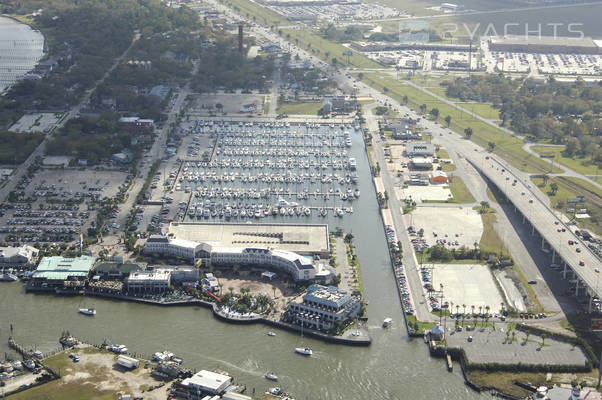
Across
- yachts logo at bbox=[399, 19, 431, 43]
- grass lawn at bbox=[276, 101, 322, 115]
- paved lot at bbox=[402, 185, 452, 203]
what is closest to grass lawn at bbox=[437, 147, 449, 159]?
paved lot at bbox=[402, 185, 452, 203]

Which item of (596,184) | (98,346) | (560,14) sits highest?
(560,14)

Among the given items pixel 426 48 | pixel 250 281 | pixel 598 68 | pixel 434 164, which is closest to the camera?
pixel 250 281

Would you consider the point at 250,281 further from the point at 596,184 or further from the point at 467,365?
the point at 596,184

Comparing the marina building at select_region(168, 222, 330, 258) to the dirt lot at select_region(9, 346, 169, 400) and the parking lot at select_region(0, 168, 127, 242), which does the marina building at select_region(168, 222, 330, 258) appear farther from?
the dirt lot at select_region(9, 346, 169, 400)

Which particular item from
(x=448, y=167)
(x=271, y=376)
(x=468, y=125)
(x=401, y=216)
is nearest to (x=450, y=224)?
(x=401, y=216)

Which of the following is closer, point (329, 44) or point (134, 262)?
point (134, 262)

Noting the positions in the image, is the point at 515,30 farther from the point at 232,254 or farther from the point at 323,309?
the point at 323,309

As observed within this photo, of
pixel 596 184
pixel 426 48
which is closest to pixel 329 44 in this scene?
pixel 426 48

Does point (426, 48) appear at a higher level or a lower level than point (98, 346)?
higher
